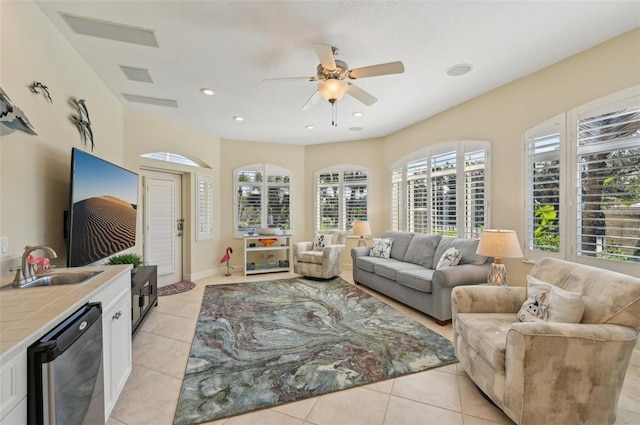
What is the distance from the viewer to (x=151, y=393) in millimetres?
1989

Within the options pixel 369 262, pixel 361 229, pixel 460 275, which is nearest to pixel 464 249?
pixel 460 275

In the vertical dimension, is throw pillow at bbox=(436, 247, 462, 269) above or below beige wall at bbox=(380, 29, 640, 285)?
below

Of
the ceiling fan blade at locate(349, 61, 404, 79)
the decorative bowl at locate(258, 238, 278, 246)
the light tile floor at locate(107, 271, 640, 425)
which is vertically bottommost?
the light tile floor at locate(107, 271, 640, 425)

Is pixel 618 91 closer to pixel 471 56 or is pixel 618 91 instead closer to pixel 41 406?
pixel 471 56

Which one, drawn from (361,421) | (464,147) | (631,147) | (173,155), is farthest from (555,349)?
(173,155)

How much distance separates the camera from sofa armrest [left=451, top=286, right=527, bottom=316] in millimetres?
2236

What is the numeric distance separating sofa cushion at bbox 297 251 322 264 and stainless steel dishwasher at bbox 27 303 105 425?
3774mm

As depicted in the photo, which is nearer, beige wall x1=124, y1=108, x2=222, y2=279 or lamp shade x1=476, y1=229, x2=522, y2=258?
lamp shade x1=476, y1=229, x2=522, y2=258

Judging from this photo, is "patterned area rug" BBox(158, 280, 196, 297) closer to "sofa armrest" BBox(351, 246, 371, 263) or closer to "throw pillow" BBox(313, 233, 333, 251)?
"throw pillow" BBox(313, 233, 333, 251)

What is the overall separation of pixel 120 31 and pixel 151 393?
9.61ft

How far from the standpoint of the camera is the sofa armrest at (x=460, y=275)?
3.06 m

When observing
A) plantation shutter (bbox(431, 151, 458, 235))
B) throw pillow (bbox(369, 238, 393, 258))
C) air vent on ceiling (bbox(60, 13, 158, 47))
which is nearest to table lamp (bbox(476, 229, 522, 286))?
plantation shutter (bbox(431, 151, 458, 235))

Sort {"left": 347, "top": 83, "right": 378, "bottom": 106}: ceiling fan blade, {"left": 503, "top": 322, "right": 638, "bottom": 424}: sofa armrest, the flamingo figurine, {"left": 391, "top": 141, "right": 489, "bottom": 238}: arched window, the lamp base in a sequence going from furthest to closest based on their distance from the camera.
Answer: the flamingo figurine → {"left": 391, "top": 141, "right": 489, "bottom": 238}: arched window → the lamp base → {"left": 347, "top": 83, "right": 378, "bottom": 106}: ceiling fan blade → {"left": 503, "top": 322, "right": 638, "bottom": 424}: sofa armrest

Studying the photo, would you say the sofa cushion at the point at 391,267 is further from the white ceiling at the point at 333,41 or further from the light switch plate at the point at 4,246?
the light switch plate at the point at 4,246
